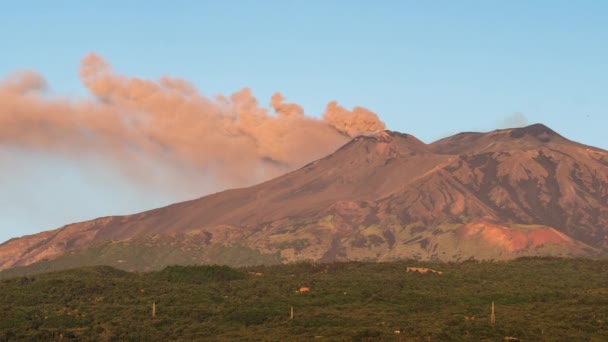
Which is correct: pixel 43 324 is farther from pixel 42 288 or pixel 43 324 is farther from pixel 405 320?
pixel 405 320

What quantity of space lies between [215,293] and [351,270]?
36.5 meters

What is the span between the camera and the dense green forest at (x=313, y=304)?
88.3 meters

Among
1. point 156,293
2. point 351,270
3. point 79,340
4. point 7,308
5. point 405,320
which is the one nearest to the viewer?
point 79,340

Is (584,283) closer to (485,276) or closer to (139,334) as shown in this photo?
(485,276)

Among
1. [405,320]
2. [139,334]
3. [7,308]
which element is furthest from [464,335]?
[7,308]

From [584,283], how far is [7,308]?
7889 cm

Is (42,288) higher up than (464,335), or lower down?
higher up

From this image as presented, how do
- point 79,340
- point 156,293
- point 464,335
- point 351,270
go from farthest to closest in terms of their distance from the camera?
point 351,270, point 156,293, point 79,340, point 464,335

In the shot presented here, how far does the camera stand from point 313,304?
111750 millimetres

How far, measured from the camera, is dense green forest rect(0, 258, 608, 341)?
88.3 metres

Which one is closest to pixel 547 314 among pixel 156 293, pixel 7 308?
pixel 156 293

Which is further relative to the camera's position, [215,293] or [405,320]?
[215,293]

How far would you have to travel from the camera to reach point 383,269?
152625 millimetres

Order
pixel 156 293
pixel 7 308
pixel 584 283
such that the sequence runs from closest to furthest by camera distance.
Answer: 1. pixel 7 308
2. pixel 156 293
3. pixel 584 283
